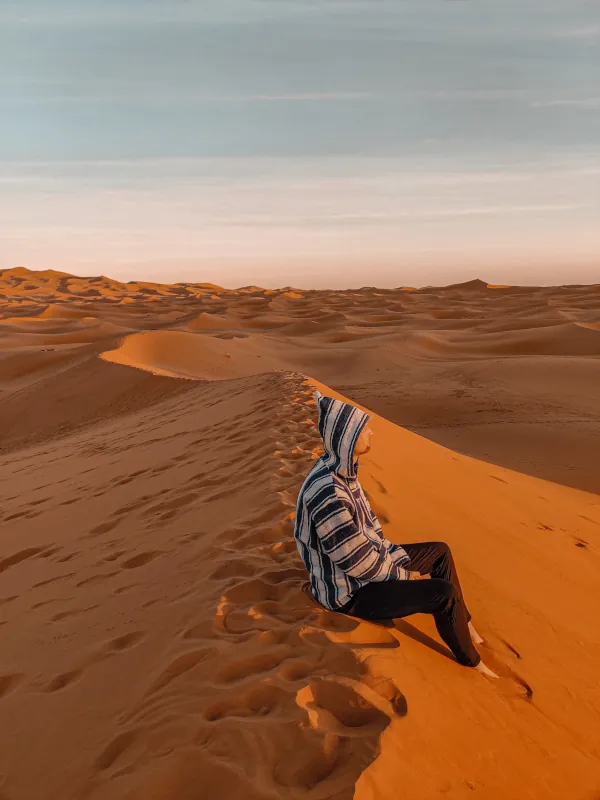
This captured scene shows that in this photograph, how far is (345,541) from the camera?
3.19m

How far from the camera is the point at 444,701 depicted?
2975 millimetres

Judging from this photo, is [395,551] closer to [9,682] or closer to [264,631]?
[264,631]

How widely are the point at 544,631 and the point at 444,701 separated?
147 centimetres

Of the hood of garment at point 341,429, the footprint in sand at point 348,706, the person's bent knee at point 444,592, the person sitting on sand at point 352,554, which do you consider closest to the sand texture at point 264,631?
the footprint in sand at point 348,706

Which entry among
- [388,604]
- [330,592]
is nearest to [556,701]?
[388,604]

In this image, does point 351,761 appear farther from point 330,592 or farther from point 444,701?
point 330,592

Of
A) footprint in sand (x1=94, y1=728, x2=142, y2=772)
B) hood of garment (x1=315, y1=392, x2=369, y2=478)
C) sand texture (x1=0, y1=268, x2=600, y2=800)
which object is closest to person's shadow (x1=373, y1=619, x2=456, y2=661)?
sand texture (x1=0, y1=268, x2=600, y2=800)

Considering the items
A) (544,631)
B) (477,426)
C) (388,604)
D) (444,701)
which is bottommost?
(477,426)

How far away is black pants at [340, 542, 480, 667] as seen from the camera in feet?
10.7

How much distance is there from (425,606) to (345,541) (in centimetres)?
54

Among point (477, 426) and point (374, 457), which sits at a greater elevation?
point (374, 457)

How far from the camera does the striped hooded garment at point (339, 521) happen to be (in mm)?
3143

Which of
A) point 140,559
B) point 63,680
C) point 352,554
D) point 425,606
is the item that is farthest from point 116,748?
point 140,559

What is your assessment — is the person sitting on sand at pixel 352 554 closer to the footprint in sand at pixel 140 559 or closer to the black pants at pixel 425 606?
the black pants at pixel 425 606
